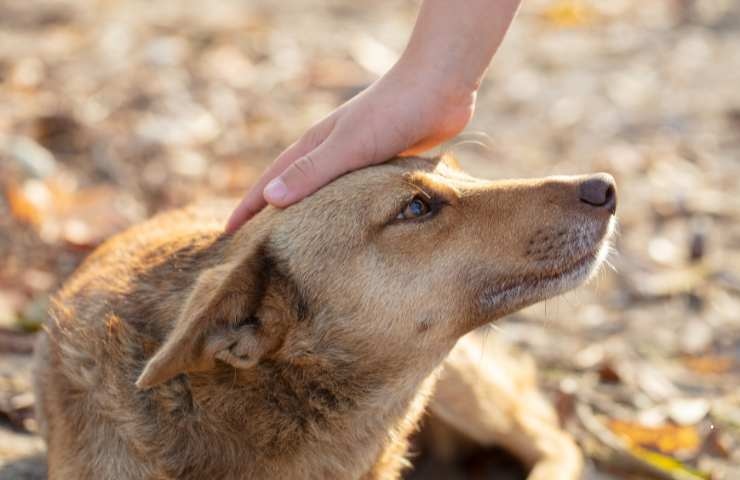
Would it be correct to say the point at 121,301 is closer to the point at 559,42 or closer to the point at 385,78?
the point at 385,78

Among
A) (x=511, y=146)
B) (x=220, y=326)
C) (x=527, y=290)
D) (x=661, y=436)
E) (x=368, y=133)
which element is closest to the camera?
(x=220, y=326)

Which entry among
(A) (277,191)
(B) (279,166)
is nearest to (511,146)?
(B) (279,166)

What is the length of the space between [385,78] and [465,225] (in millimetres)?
621

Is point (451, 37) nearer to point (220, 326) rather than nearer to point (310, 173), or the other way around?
point (310, 173)

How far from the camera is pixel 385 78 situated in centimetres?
393

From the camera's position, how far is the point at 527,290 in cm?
364

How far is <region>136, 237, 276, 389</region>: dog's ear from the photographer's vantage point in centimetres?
321

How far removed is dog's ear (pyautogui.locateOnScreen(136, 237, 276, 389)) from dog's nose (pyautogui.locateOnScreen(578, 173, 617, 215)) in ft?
3.38

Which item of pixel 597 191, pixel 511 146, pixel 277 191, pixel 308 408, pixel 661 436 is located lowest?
pixel 511 146

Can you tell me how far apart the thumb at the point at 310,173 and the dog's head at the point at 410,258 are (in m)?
0.03

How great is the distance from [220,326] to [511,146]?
15.0 ft

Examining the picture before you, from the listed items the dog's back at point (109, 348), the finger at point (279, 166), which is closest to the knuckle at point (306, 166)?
the finger at point (279, 166)

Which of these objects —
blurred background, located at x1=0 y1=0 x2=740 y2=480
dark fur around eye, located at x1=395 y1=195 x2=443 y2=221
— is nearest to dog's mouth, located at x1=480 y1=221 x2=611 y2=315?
dark fur around eye, located at x1=395 y1=195 x2=443 y2=221

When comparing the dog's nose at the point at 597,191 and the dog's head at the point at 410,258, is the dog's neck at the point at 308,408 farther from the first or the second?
the dog's nose at the point at 597,191
